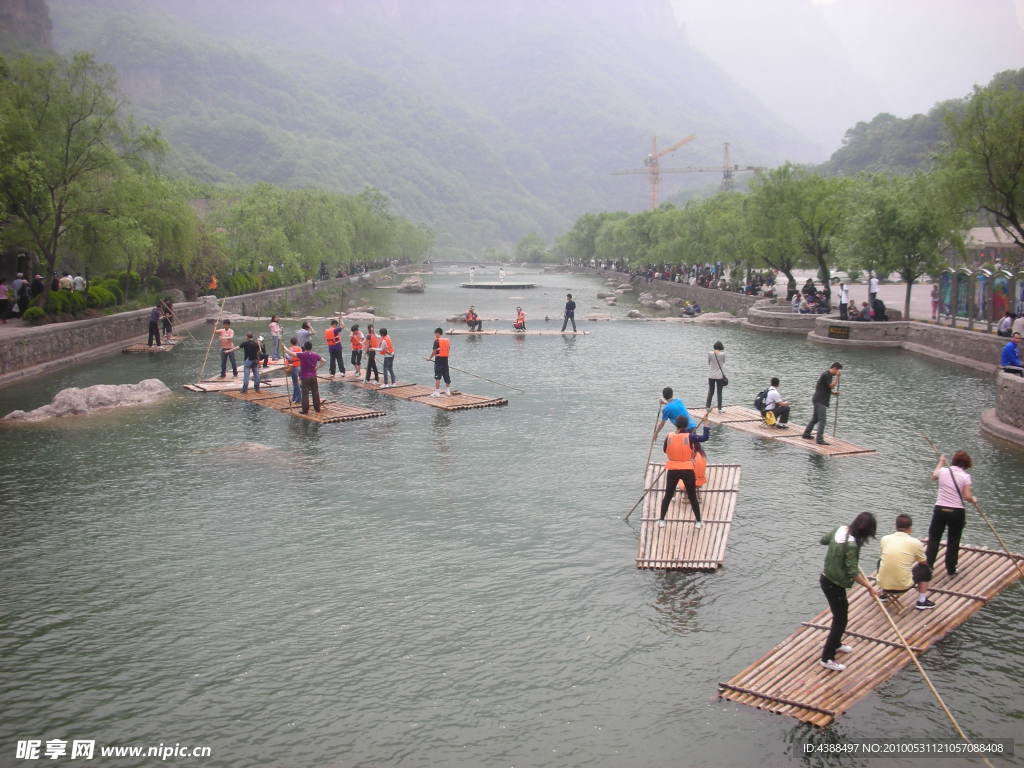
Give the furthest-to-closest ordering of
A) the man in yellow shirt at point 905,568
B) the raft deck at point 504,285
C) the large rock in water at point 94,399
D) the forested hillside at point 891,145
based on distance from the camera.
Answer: the forested hillside at point 891,145 → the raft deck at point 504,285 → the large rock in water at point 94,399 → the man in yellow shirt at point 905,568

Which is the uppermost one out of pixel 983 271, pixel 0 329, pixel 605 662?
pixel 983 271

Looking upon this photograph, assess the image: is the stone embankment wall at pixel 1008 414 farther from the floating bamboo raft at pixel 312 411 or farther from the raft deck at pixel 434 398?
the floating bamboo raft at pixel 312 411

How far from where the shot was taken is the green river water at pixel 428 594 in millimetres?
9484

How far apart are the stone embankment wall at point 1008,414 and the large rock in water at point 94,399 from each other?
23.7 m

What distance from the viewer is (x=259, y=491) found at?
57.6 ft

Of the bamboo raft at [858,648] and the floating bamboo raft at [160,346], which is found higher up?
the floating bamboo raft at [160,346]

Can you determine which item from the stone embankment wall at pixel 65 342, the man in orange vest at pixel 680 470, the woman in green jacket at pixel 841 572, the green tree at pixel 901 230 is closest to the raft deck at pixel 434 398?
the stone embankment wall at pixel 65 342

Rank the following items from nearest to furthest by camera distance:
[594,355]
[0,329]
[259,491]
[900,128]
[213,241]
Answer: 1. [259,491]
2. [0,329]
3. [594,355]
4. [213,241]
5. [900,128]

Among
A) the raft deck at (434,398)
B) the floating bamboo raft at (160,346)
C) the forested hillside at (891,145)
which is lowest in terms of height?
the raft deck at (434,398)

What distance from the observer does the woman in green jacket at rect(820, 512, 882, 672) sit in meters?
9.85

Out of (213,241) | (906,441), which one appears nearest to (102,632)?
(906,441)

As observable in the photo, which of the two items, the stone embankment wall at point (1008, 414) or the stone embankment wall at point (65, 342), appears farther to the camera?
the stone embankment wall at point (65, 342)

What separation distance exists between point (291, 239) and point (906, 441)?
204ft

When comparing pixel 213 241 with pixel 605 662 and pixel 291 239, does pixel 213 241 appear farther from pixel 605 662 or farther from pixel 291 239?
pixel 605 662
